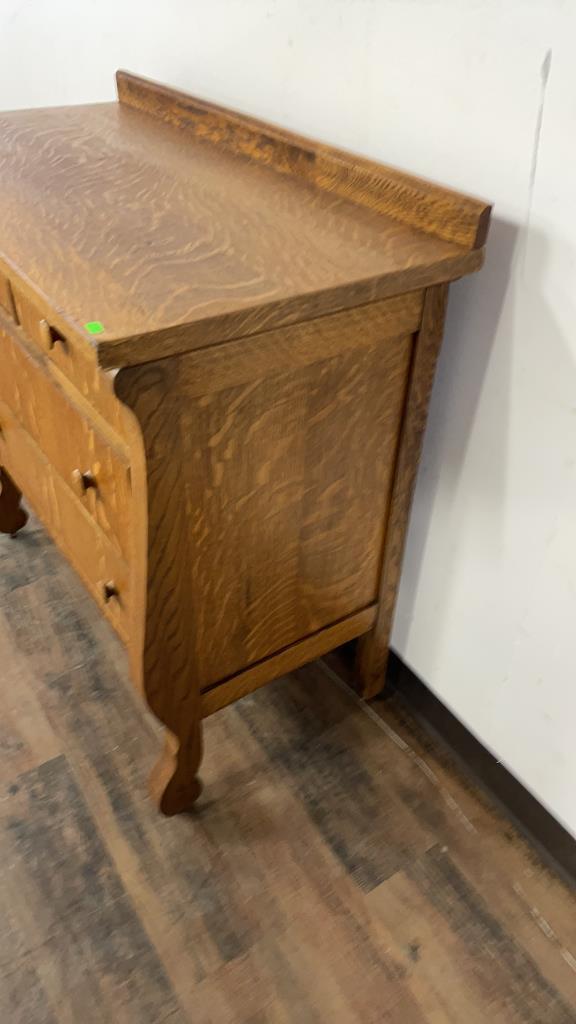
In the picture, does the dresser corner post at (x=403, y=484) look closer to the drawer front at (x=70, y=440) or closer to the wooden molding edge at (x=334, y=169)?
the wooden molding edge at (x=334, y=169)

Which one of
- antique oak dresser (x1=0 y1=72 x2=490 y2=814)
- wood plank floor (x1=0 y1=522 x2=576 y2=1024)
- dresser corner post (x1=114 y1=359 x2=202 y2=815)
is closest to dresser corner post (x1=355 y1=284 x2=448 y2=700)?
antique oak dresser (x1=0 y1=72 x2=490 y2=814)

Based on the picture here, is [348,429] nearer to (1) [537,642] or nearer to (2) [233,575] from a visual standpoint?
(2) [233,575]

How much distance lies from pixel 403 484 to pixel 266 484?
0.24m

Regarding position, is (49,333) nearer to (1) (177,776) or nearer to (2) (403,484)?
(2) (403,484)

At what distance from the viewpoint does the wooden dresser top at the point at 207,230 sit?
73 cm

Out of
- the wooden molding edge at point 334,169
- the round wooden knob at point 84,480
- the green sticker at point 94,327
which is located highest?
the wooden molding edge at point 334,169

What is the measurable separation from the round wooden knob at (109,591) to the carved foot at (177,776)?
0.71 feet

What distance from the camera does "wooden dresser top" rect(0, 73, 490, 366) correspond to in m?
0.73

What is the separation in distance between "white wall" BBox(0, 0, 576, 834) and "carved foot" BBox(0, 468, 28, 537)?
845mm

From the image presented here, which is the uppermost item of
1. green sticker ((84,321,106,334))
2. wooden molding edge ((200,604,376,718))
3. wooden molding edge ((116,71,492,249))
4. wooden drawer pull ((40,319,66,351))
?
wooden molding edge ((116,71,492,249))

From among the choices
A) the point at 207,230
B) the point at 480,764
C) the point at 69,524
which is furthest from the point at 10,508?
the point at 480,764

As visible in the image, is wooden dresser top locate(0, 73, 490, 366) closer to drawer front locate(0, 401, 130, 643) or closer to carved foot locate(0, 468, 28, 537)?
drawer front locate(0, 401, 130, 643)

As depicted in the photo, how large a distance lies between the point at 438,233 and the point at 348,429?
0.82 feet

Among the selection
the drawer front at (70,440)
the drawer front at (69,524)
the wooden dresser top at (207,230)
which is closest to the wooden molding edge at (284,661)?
the drawer front at (69,524)
